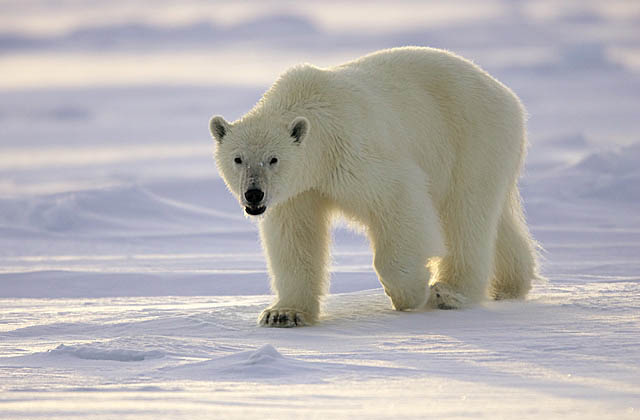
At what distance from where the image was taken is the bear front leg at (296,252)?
625 centimetres

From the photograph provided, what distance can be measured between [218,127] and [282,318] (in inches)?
50.9

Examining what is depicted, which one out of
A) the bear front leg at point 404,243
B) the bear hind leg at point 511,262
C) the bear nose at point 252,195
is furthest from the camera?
the bear hind leg at point 511,262

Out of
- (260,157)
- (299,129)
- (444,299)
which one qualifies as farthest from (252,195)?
(444,299)

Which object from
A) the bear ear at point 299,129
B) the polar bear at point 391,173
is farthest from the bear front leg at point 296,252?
the bear ear at point 299,129

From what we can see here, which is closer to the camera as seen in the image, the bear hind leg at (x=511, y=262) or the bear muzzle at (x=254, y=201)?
the bear muzzle at (x=254, y=201)

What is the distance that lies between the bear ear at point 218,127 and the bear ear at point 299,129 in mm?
412

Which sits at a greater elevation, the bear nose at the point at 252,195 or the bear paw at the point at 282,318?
the bear nose at the point at 252,195

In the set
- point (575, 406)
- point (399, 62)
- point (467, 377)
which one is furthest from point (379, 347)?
point (399, 62)

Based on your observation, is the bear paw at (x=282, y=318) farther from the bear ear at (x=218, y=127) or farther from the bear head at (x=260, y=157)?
the bear ear at (x=218, y=127)

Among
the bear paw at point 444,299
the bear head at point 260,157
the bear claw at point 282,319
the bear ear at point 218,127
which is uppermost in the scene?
the bear ear at point 218,127

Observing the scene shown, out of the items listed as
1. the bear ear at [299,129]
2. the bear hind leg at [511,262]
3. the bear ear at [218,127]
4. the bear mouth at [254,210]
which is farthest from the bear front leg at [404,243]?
the bear hind leg at [511,262]

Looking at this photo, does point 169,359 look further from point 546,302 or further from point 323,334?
point 546,302

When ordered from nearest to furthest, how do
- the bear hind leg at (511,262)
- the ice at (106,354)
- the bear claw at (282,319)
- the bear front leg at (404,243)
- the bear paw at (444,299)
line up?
the ice at (106,354) < the bear claw at (282,319) < the bear front leg at (404,243) < the bear paw at (444,299) < the bear hind leg at (511,262)

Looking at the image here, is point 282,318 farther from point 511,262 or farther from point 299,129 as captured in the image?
point 511,262
